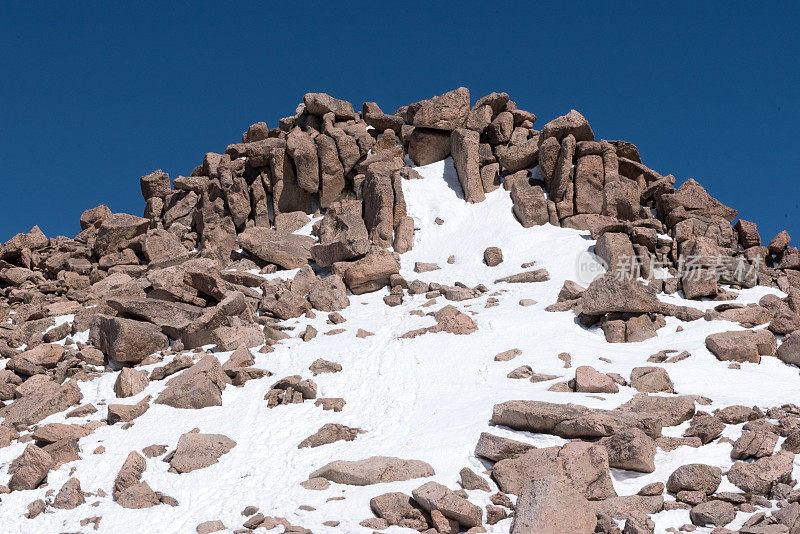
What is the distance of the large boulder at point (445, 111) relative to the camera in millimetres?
38969

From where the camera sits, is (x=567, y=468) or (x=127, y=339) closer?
(x=567, y=468)

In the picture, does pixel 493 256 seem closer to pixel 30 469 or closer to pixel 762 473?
pixel 762 473

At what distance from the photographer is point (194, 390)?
18766mm

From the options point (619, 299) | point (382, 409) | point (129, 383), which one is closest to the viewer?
point (382, 409)

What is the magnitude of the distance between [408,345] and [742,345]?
1033 centimetres

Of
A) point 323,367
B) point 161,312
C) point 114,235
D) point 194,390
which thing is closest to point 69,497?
point 194,390

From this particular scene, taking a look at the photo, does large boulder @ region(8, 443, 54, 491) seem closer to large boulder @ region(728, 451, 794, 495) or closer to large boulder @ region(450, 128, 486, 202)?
large boulder @ region(728, 451, 794, 495)

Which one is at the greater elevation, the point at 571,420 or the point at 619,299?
the point at 619,299

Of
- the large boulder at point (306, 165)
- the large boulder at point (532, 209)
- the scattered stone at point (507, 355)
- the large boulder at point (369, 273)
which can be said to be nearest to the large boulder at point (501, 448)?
the scattered stone at point (507, 355)

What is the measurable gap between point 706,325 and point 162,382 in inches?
706

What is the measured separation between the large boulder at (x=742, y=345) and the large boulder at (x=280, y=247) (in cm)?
1845

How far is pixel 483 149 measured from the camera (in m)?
37.7

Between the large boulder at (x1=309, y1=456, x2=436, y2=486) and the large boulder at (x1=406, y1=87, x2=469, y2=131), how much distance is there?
91.1 ft

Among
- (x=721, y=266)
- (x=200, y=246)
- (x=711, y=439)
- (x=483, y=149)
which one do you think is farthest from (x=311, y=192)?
(x=711, y=439)
